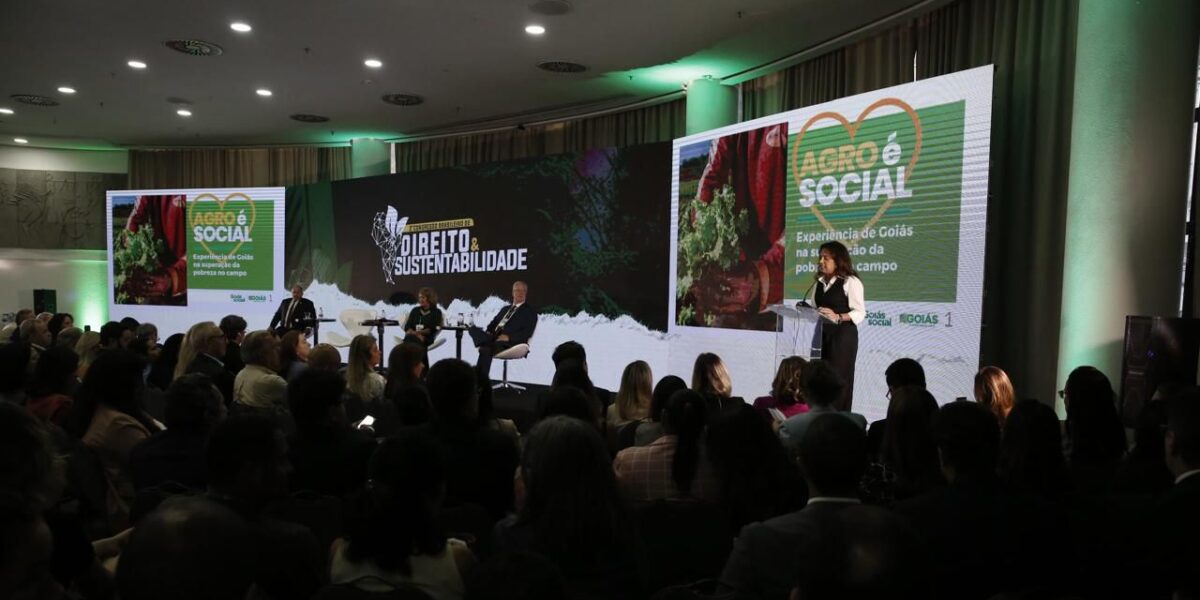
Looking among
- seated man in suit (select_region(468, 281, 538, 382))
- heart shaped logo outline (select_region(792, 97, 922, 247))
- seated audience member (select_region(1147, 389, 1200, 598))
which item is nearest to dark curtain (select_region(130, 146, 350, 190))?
seated man in suit (select_region(468, 281, 538, 382))

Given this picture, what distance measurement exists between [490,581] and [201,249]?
43.3ft

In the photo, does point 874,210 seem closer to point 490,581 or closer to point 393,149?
point 490,581

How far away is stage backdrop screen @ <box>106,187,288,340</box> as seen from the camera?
12508 mm

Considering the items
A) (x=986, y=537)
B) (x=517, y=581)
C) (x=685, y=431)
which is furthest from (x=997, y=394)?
(x=517, y=581)

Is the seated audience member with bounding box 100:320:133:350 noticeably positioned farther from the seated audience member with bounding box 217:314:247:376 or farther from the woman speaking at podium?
the woman speaking at podium

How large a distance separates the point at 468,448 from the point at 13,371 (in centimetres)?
187

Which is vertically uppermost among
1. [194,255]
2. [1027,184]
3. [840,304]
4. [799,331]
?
[1027,184]

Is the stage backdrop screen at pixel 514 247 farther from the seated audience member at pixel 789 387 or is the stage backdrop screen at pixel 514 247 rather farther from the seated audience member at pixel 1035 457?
the seated audience member at pixel 1035 457

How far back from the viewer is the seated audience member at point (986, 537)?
6.28ft

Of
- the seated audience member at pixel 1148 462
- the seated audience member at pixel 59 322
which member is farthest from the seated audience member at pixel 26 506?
the seated audience member at pixel 59 322

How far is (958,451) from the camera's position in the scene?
6.77ft

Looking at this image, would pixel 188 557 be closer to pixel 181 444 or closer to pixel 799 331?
pixel 181 444

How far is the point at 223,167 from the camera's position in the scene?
14.3 meters

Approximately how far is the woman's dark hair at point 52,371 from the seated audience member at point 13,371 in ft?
0.47
